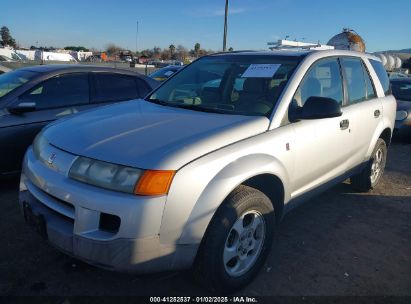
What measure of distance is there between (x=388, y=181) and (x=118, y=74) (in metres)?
4.27

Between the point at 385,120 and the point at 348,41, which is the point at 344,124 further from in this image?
the point at 348,41

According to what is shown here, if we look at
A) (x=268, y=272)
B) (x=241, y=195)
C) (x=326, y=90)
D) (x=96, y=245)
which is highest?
(x=326, y=90)

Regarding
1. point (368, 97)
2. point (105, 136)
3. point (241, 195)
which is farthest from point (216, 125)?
point (368, 97)

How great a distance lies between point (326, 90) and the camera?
12.2 ft

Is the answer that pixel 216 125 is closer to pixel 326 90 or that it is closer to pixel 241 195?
pixel 241 195

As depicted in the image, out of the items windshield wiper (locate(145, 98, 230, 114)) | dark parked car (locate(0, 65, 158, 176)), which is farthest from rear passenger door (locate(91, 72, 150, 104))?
windshield wiper (locate(145, 98, 230, 114))

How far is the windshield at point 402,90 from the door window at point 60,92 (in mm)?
7367

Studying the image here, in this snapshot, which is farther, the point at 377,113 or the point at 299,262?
the point at 377,113

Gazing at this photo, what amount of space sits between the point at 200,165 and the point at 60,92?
327cm

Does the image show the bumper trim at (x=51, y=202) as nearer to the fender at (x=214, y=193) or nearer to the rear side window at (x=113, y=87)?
the fender at (x=214, y=193)

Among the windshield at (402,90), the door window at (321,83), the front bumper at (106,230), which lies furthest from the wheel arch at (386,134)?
the windshield at (402,90)

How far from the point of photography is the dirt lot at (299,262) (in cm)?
282

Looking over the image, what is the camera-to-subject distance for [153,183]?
224cm

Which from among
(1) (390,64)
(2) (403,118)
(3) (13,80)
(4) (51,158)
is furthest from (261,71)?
(1) (390,64)
